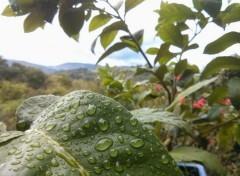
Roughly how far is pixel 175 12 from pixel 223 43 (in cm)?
22

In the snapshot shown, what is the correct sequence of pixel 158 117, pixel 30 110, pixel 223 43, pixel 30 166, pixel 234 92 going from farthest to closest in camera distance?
pixel 223 43, pixel 234 92, pixel 158 117, pixel 30 110, pixel 30 166

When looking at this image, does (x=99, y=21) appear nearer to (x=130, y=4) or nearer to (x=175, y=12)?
(x=130, y=4)

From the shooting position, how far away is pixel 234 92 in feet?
2.62

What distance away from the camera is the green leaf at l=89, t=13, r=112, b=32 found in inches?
46.0

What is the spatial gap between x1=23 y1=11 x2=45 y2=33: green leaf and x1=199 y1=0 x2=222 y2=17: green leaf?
505mm

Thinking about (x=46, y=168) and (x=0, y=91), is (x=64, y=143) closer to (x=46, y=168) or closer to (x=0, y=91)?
(x=46, y=168)

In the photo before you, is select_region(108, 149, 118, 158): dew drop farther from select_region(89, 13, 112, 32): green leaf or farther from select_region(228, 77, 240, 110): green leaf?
select_region(89, 13, 112, 32): green leaf

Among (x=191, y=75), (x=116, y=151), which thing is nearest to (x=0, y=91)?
(x=191, y=75)

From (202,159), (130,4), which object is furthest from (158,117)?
(130,4)

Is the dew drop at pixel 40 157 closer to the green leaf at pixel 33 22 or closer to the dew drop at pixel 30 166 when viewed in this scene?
the dew drop at pixel 30 166

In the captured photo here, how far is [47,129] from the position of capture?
0.39 meters

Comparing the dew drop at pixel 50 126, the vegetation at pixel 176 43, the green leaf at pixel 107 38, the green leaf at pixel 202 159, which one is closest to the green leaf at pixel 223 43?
the vegetation at pixel 176 43

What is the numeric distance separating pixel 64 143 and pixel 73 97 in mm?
81

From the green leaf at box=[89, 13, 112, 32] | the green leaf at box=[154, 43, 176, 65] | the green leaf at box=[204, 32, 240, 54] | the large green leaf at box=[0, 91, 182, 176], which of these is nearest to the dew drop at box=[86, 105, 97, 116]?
the large green leaf at box=[0, 91, 182, 176]
